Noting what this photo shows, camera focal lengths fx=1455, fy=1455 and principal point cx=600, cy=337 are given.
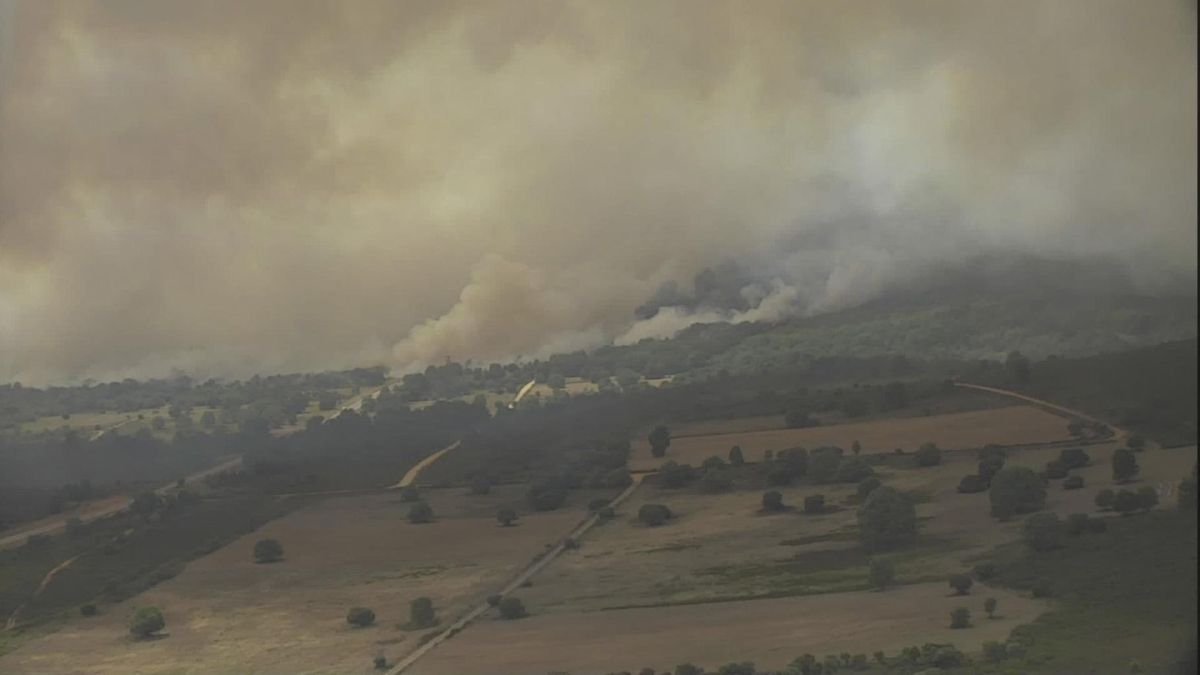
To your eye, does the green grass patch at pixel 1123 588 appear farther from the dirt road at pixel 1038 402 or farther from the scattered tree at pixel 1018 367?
the scattered tree at pixel 1018 367

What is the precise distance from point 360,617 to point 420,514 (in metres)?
0.45

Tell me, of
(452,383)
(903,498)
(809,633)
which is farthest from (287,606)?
(903,498)

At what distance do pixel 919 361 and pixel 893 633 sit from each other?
42.9 inches

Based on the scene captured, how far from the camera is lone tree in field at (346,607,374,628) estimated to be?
5574 mm

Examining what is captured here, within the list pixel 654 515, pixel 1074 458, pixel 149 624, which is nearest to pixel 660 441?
pixel 654 515

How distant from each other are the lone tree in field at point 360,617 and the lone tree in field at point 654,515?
110 centimetres

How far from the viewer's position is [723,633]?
5391mm

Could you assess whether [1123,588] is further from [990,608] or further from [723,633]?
[723,633]

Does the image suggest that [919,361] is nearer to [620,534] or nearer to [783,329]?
[783,329]

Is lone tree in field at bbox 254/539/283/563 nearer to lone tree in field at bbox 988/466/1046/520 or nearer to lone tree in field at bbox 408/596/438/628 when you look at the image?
lone tree in field at bbox 408/596/438/628

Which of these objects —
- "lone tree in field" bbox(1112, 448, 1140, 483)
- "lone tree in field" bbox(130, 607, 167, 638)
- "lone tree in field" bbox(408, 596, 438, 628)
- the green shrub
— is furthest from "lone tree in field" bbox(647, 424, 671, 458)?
"lone tree in field" bbox(130, 607, 167, 638)

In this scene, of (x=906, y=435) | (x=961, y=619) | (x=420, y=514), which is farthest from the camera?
(x=420, y=514)

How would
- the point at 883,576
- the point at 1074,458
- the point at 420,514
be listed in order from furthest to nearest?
the point at 420,514 → the point at 1074,458 → the point at 883,576

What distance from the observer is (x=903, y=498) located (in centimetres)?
544
